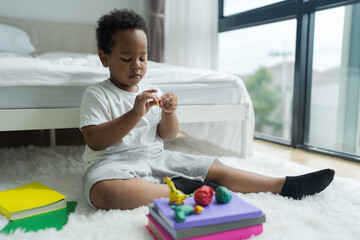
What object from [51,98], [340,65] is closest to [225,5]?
[340,65]

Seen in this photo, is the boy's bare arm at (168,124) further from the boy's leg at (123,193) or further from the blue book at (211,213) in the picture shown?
the blue book at (211,213)

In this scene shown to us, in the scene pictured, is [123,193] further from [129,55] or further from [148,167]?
[129,55]

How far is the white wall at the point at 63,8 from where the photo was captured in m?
2.56

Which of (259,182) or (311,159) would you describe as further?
(311,159)

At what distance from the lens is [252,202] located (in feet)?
3.17

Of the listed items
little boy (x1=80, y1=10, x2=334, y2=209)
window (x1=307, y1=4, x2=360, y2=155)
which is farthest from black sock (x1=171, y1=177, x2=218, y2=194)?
window (x1=307, y1=4, x2=360, y2=155)

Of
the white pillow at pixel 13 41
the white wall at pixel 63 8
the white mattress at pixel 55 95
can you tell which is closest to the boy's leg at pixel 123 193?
the white mattress at pixel 55 95

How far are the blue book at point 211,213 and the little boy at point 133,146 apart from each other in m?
0.19

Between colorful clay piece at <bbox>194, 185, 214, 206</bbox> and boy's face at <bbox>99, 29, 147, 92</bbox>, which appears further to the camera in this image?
boy's face at <bbox>99, 29, 147, 92</bbox>

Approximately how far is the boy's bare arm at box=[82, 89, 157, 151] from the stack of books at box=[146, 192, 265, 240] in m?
0.27

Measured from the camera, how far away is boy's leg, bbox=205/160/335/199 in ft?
3.29

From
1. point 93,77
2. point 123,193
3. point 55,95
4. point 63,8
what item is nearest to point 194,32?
point 63,8

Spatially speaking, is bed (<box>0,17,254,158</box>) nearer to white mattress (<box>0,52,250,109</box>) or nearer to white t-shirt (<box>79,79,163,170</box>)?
white mattress (<box>0,52,250,109</box>)

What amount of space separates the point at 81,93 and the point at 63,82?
0.08 metres
